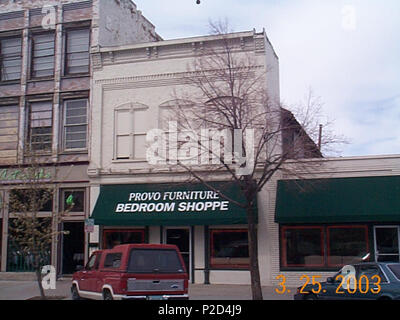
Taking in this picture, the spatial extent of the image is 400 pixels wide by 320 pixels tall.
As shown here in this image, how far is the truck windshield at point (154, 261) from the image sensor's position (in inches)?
546

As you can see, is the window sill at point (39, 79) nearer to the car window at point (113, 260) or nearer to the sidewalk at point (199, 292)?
the sidewalk at point (199, 292)

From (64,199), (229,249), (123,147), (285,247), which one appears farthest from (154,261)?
(64,199)

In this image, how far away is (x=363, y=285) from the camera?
43.0ft

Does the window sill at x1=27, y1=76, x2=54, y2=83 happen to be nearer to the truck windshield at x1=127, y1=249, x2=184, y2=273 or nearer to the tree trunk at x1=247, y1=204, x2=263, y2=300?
the tree trunk at x1=247, y1=204, x2=263, y2=300

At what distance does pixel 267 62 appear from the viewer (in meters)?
23.0

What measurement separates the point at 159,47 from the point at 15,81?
295 inches

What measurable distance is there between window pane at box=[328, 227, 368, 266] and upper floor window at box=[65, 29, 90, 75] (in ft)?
43.9

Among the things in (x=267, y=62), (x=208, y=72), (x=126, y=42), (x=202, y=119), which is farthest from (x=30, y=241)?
(x=126, y=42)

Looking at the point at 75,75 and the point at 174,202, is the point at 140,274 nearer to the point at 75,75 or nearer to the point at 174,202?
the point at 174,202

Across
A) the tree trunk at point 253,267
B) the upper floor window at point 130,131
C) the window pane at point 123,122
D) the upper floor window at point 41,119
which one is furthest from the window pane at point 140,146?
the tree trunk at point 253,267

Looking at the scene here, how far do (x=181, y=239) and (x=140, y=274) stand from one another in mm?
9360

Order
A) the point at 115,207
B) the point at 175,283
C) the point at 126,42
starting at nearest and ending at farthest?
the point at 175,283, the point at 115,207, the point at 126,42

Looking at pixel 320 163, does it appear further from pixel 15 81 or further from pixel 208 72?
pixel 15 81
